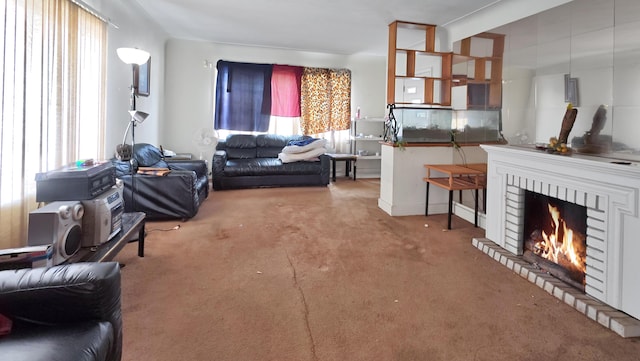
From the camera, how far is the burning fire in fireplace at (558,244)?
238 cm

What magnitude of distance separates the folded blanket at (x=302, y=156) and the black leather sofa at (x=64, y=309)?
4.76 metres

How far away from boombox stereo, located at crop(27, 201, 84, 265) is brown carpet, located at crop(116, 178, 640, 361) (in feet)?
1.55

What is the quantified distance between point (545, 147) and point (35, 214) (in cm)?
342

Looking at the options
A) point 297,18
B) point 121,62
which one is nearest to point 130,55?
point 121,62

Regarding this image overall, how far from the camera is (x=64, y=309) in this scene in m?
1.26

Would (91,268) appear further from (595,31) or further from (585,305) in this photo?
(595,31)

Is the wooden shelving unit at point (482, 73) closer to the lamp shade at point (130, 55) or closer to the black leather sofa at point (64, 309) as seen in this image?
the lamp shade at point (130, 55)

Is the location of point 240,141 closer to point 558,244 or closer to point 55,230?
point 55,230

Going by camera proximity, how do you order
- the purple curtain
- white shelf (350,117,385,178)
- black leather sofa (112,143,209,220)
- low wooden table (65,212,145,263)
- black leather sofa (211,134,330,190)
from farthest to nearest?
1. white shelf (350,117,385,178)
2. the purple curtain
3. black leather sofa (211,134,330,190)
4. black leather sofa (112,143,209,220)
5. low wooden table (65,212,145,263)

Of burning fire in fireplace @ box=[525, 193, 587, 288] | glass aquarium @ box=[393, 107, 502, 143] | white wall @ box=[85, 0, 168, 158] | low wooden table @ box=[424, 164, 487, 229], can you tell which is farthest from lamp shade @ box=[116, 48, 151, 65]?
burning fire in fireplace @ box=[525, 193, 587, 288]

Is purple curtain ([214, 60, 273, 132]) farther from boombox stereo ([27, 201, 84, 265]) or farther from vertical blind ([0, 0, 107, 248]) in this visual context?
boombox stereo ([27, 201, 84, 265])

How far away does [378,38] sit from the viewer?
19.1 feet

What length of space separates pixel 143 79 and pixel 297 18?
7.26ft

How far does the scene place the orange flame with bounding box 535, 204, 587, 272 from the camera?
2.41 m
